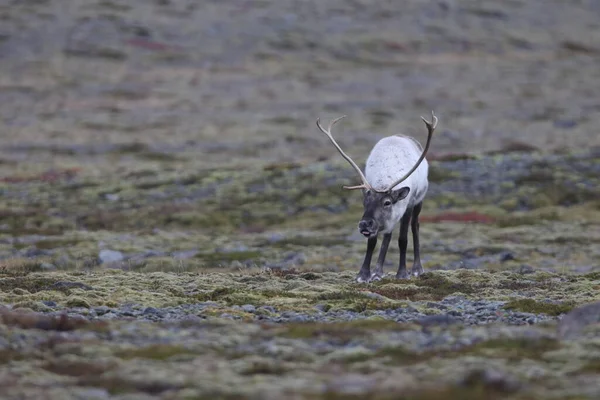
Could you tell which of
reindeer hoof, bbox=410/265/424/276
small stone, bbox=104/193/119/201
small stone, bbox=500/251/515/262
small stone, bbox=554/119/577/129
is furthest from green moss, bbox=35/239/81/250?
small stone, bbox=554/119/577/129

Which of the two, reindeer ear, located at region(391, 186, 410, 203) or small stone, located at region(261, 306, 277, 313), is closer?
small stone, located at region(261, 306, 277, 313)

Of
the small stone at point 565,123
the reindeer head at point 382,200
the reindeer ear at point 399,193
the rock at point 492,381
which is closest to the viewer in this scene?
the rock at point 492,381

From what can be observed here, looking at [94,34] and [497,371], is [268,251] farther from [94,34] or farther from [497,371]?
[94,34]

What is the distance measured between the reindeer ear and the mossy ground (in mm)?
1739

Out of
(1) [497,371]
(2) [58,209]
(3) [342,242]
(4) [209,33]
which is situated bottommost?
(4) [209,33]

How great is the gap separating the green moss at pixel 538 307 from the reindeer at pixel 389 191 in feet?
12.2

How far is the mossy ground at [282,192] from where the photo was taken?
11.1m

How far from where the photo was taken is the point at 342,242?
105 feet

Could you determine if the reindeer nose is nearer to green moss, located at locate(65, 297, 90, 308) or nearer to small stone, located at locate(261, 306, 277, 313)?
small stone, located at locate(261, 306, 277, 313)

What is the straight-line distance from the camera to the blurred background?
1481 inches

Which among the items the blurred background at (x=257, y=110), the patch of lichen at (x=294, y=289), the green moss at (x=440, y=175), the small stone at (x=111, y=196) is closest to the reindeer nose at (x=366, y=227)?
the patch of lichen at (x=294, y=289)

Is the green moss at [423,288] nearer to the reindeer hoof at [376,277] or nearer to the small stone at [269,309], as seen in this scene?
the reindeer hoof at [376,277]

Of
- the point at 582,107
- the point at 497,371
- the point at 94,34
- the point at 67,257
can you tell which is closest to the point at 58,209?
the point at 67,257

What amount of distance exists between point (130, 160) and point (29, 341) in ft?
156
